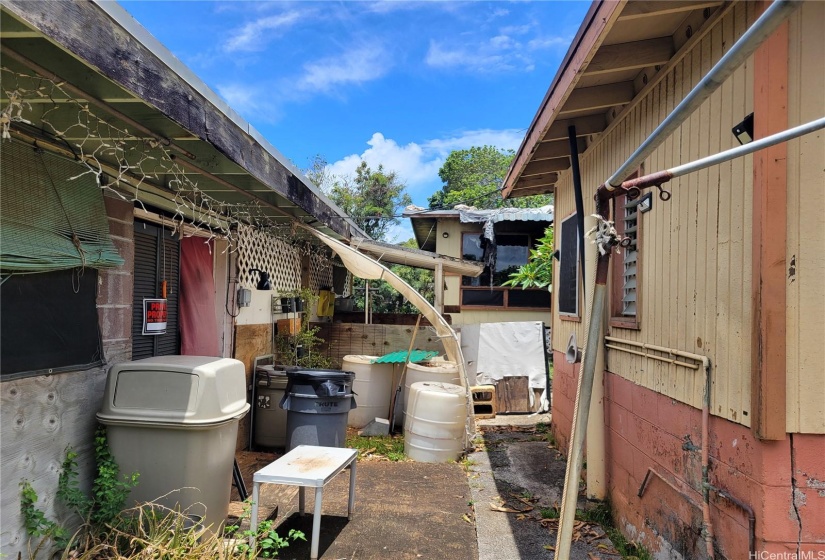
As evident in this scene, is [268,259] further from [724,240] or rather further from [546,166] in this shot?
[724,240]

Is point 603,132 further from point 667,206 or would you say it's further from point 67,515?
point 67,515

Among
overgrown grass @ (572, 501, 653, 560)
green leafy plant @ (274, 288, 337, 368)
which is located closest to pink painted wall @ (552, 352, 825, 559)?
overgrown grass @ (572, 501, 653, 560)

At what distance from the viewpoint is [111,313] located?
3.92m

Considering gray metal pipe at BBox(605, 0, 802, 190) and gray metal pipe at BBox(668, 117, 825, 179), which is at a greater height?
gray metal pipe at BBox(605, 0, 802, 190)

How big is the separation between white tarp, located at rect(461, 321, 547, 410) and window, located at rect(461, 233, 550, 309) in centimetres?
343

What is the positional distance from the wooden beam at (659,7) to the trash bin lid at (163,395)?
3.56 metres

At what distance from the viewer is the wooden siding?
2.59 meters

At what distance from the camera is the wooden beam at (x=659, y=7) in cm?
→ 288

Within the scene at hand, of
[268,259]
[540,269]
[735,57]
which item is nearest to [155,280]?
[268,259]

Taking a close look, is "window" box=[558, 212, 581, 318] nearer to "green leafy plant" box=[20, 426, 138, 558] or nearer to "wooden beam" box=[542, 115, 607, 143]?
"wooden beam" box=[542, 115, 607, 143]

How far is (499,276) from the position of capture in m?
13.8

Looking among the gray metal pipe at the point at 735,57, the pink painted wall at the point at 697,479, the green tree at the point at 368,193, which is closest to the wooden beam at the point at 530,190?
the pink painted wall at the point at 697,479

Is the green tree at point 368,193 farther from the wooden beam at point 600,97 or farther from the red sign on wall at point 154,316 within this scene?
the wooden beam at point 600,97

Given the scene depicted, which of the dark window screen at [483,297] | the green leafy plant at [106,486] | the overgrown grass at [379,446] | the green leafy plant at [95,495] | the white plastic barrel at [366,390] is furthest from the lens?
the dark window screen at [483,297]
